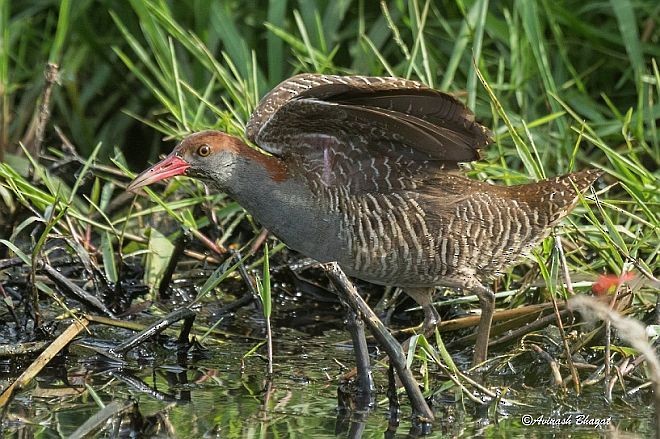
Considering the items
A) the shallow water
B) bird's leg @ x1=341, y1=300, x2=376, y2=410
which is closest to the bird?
the shallow water

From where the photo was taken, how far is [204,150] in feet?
13.7

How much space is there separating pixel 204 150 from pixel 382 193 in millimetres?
635

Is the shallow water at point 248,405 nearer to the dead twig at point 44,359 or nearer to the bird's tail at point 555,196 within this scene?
the dead twig at point 44,359

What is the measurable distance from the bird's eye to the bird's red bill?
6 centimetres

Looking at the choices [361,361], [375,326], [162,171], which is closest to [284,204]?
[162,171]

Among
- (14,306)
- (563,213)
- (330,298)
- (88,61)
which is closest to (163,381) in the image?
(14,306)

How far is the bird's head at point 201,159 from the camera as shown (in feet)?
13.7

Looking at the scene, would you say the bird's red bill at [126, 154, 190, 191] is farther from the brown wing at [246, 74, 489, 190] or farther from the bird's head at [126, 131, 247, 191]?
the brown wing at [246, 74, 489, 190]

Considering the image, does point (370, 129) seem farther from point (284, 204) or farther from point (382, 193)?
point (284, 204)

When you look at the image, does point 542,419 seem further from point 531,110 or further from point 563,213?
point 531,110

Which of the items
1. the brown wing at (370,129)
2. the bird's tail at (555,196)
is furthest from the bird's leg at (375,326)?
the bird's tail at (555,196)

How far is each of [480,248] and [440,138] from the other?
0.43 meters

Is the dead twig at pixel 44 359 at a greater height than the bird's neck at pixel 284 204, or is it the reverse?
the bird's neck at pixel 284 204

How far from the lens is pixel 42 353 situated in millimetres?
3750
